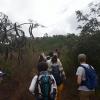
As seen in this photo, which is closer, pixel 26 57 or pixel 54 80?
pixel 54 80

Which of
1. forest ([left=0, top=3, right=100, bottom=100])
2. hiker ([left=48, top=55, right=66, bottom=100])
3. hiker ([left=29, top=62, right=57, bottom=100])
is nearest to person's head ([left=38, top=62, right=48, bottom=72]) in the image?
hiker ([left=29, top=62, right=57, bottom=100])

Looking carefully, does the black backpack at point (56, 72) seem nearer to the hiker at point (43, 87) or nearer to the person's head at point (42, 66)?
the hiker at point (43, 87)

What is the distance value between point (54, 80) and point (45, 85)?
24cm

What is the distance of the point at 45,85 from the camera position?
11.3m

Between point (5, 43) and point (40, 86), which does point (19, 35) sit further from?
point (40, 86)

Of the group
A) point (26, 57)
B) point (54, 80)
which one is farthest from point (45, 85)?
point (26, 57)

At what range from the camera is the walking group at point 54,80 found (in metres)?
11.2

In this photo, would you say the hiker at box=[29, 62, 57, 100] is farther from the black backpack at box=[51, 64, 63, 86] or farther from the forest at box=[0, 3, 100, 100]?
the forest at box=[0, 3, 100, 100]

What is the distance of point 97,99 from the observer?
62.7 feet

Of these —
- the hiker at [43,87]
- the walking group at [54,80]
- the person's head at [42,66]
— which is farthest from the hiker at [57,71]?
the person's head at [42,66]

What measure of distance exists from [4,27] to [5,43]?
1.02 m

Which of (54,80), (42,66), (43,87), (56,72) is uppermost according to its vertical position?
(56,72)

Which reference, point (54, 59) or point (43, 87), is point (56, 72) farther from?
point (43, 87)

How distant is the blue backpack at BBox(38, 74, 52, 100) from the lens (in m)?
11.2
